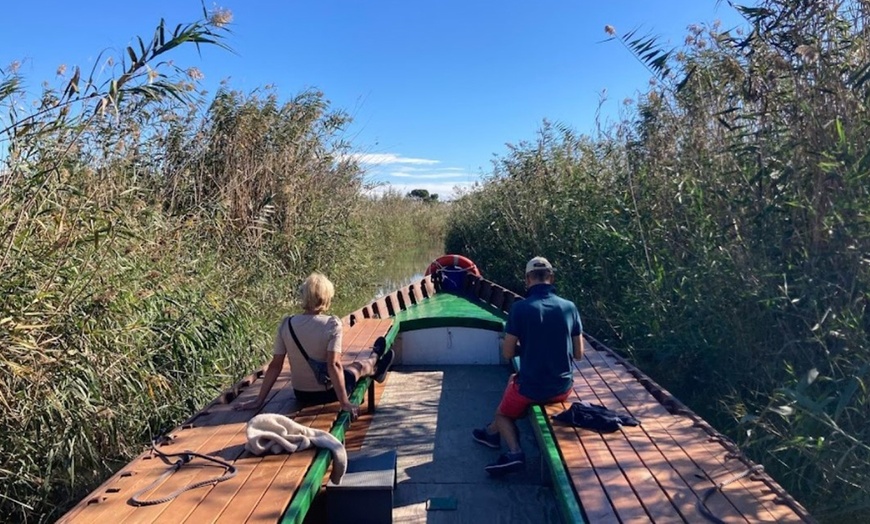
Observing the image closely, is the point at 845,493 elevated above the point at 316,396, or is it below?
below

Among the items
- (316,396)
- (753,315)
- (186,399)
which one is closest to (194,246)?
(186,399)

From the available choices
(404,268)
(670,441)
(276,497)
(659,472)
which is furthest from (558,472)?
(404,268)

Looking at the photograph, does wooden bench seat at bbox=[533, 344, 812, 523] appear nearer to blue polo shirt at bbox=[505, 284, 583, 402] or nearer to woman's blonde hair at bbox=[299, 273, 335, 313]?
blue polo shirt at bbox=[505, 284, 583, 402]

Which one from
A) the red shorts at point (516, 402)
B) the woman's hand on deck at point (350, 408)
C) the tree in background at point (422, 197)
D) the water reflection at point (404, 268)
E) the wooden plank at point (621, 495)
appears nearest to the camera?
the wooden plank at point (621, 495)

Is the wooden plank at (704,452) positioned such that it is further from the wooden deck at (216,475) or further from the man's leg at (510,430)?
the wooden deck at (216,475)

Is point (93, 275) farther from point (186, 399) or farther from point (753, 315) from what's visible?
point (753, 315)

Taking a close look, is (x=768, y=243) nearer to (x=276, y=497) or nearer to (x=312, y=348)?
(x=312, y=348)

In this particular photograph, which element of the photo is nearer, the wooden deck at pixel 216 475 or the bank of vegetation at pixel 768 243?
the wooden deck at pixel 216 475

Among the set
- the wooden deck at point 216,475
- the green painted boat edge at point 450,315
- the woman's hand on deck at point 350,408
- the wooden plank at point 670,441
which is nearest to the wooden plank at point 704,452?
the wooden plank at point 670,441

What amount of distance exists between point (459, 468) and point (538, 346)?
37.9 inches

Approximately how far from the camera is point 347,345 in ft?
17.5

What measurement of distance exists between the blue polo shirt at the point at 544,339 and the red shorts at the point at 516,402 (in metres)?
0.03

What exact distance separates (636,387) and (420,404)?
1785mm

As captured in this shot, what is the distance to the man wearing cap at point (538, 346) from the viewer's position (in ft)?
11.5
